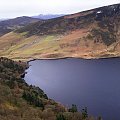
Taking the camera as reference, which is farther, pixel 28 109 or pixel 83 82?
pixel 83 82

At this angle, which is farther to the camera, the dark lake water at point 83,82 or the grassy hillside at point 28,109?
A: the dark lake water at point 83,82

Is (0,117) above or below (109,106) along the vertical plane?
above

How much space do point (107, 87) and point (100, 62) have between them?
6430 cm

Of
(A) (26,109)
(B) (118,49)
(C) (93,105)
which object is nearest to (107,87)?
(C) (93,105)

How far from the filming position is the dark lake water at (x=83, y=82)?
8845 centimetres

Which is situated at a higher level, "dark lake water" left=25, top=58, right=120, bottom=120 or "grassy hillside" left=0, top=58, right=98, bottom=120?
"grassy hillside" left=0, top=58, right=98, bottom=120

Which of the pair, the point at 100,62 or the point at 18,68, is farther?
the point at 100,62

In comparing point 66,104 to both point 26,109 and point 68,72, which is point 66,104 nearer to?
point 26,109

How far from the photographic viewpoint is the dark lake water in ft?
290

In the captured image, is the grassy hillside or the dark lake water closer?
the grassy hillside

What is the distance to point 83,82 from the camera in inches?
4702

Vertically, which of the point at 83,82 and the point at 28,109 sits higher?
the point at 28,109

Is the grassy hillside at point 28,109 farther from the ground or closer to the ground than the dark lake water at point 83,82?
farther from the ground

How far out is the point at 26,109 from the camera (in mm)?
69938
